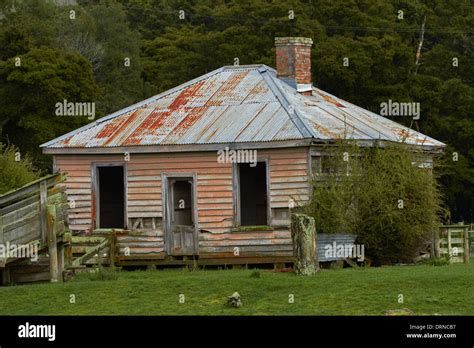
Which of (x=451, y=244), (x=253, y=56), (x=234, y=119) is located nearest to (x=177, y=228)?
(x=234, y=119)

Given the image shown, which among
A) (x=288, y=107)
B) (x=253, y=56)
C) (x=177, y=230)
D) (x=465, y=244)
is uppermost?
(x=253, y=56)

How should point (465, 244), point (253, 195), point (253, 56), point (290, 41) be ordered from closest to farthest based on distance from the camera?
point (465, 244) → point (290, 41) → point (253, 195) → point (253, 56)

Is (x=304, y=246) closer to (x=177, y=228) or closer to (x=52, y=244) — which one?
(x=52, y=244)

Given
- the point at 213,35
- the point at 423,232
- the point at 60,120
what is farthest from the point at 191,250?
the point at 213,35

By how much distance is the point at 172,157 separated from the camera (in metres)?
34.6

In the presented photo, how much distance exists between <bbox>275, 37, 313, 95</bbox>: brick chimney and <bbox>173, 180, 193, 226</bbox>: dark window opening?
407cm

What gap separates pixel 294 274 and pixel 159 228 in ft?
27.0

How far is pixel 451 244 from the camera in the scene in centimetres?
3628

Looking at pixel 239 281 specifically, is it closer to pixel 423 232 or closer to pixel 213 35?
pixel 423 232

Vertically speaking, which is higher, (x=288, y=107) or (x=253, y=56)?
(x=253, y=56)

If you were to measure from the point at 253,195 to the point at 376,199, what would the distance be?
6.82m

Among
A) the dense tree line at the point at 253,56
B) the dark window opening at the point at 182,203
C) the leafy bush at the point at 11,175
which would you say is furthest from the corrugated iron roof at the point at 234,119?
the dense tree line at the point at 253,56

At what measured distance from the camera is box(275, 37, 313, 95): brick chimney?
122 feet

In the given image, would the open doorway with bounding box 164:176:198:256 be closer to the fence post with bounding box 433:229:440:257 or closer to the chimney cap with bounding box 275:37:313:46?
the chimney cap with bounding box 275:37:313:46
